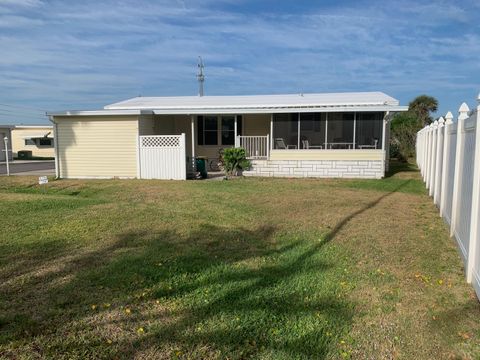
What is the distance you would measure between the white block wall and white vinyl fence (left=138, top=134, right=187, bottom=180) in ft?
9.04

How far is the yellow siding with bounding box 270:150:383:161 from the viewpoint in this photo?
51.9 ft

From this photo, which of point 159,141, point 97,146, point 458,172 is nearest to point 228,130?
point 159,141

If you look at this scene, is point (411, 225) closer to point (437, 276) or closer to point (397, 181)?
point (437, 276)

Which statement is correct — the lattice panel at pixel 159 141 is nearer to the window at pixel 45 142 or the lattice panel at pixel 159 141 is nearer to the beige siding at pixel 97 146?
the beige siding at pixel 97 146

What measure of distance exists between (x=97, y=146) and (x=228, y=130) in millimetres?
6043

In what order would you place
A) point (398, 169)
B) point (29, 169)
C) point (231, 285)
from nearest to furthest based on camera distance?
point (231, 285) < point (398, 169) < point (29, 169)

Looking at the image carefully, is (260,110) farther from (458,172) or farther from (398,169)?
(458,172)

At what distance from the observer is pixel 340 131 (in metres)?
16.2

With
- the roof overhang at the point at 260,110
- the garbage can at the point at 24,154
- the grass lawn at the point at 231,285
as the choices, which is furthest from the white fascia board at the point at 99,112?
the garbage can at the point at 24,154

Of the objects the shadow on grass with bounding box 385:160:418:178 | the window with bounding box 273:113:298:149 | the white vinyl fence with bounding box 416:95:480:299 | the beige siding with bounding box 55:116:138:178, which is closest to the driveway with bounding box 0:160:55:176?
the beige siding with bounding box 55:116:138:178

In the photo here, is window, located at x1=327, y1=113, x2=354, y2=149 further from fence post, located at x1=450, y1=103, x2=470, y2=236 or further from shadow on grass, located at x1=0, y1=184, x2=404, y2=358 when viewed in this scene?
shadow on grass, located at x1=0, y1=184, x2=404, y2=358

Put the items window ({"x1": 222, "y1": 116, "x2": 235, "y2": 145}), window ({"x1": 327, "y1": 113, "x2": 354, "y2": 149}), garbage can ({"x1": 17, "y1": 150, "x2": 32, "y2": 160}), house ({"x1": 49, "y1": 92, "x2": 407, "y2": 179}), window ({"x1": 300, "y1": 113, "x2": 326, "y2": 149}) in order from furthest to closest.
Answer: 1. garbage can ({"x1": 17, "y1": 150, "x2": 32, "y2": 160})
2. window ({"x1": 222, "y1": 116, "x2": 235, "y2": 145})
3. window ({"x1": 300, "y1": 113, "x2": 326, "y2": 149})
4. window ({"x1": 327, "y1": 113, "x2": 354, "y2": 149})
5. house ({"x1": 49, "y1": 92, "x2": 407, "y2": 179})

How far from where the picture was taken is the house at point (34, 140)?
39.3 metres

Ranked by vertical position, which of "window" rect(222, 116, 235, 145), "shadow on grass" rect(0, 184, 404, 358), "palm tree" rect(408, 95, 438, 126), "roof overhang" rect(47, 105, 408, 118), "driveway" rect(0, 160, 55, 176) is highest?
"palm tree" rect(408, 95, 438, 126)
